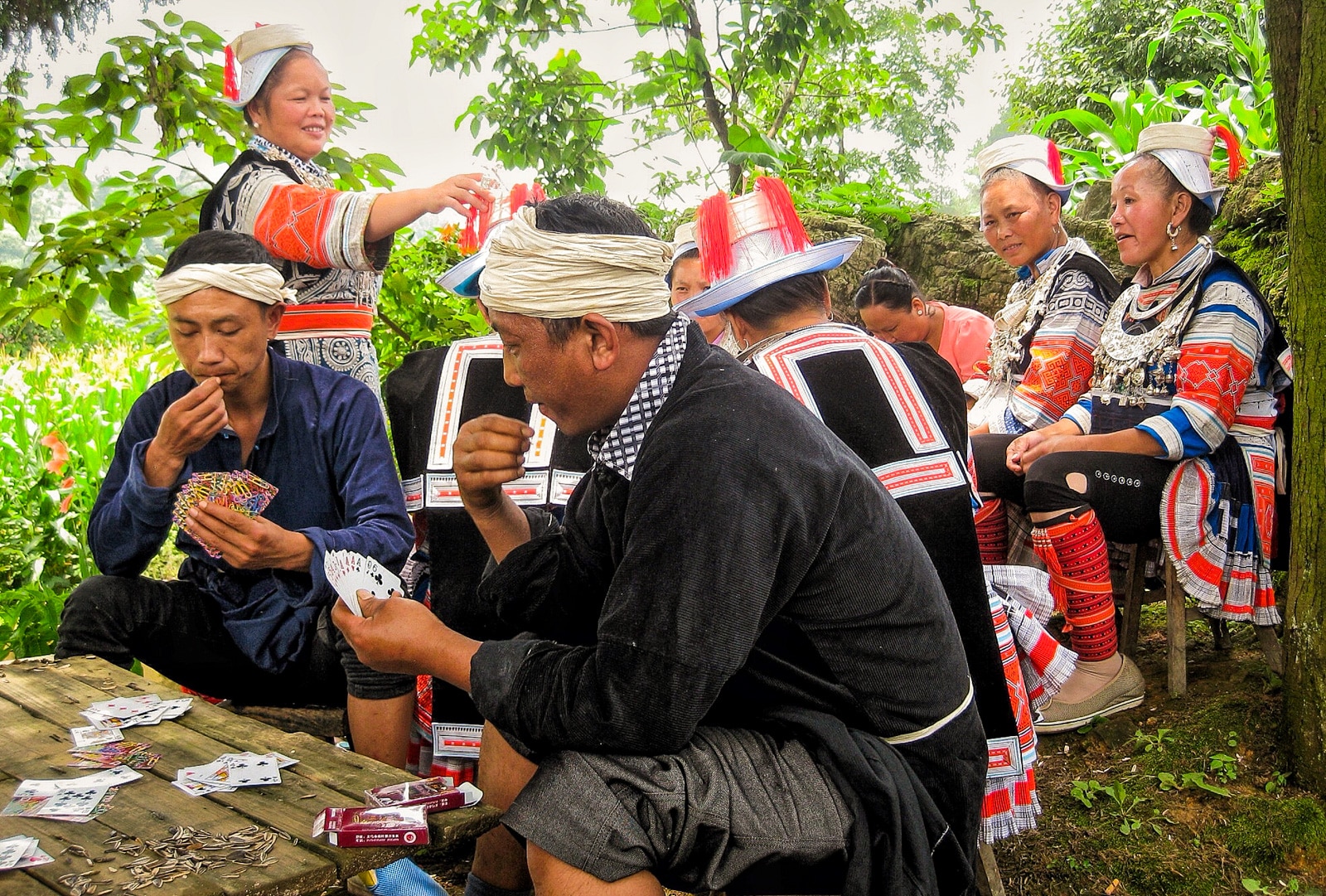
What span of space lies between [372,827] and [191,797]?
44cm

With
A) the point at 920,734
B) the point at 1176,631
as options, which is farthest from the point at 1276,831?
the point at 920,734

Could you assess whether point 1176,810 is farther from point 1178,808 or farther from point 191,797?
point 191,797

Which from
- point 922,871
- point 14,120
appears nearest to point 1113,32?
point 14,120

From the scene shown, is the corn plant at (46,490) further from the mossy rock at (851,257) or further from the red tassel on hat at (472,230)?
the mossy rock at (851,257)

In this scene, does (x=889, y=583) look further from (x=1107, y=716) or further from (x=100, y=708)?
(x=1107, y=716)

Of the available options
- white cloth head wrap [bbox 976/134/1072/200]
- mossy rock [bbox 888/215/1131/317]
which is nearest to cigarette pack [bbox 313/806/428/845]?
white cloth head wrap [bbox 976/134/1072/200]

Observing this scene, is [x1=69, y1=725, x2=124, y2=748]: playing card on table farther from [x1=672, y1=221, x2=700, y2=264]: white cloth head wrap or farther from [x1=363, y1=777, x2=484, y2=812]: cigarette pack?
[x1=672, y1=221, x2=700, y2=264]: white cloth head wrap

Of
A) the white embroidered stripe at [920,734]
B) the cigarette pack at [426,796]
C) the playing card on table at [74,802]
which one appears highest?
the white embroidered stripe at [920,734]

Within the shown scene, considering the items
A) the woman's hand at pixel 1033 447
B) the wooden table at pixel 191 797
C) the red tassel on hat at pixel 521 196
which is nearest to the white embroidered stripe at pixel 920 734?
the wooden table at pixel 191 797

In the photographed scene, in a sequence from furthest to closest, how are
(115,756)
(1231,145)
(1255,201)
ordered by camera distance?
(1255,201) < (1231,145) < (115,756)

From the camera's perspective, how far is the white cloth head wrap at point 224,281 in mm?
2836

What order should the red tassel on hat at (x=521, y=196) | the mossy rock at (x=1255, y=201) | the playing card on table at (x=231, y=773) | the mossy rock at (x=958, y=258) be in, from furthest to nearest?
the mossy rock at (x=958, y=258), the mossy rock at (x=1255, y=201), the red tassel on hat at (x=521, y=196), the playing card on table at (x=231, y=773)

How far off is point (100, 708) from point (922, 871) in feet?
6.34

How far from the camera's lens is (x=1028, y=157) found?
14.0 feet
